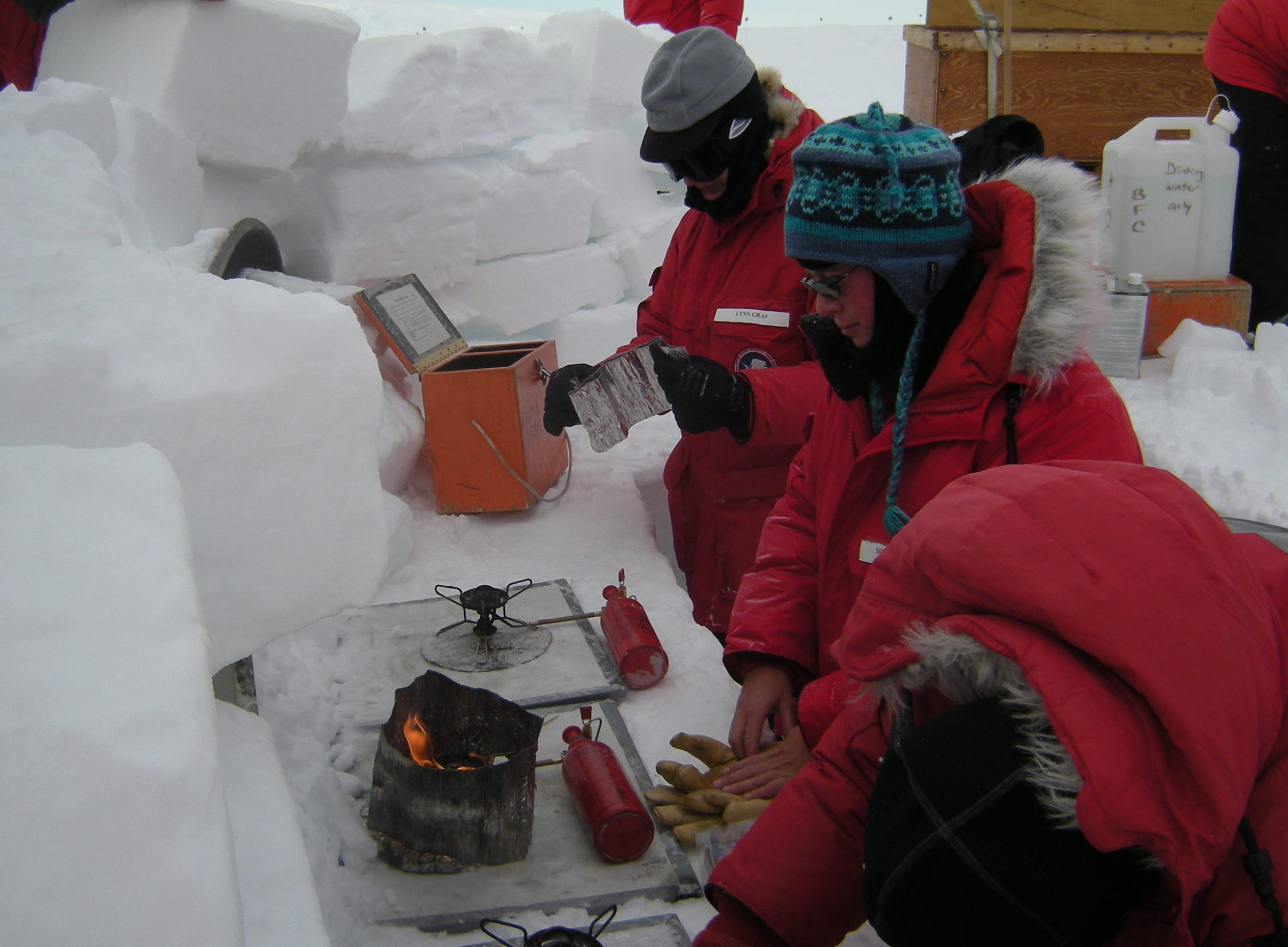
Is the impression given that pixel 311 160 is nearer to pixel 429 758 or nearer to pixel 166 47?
pixel 166 47

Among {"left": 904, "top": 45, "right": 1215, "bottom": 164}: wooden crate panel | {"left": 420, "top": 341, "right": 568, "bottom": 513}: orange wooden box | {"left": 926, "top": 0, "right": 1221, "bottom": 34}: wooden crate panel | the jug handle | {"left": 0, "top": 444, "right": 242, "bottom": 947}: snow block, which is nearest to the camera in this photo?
{"left": 0, "top": 444, "right": 242, "bottom": 947}: snow block

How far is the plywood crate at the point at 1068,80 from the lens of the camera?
5.95 metres

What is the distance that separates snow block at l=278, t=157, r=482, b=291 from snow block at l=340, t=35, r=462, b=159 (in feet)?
0.38

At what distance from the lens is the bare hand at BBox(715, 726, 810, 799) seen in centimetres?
183

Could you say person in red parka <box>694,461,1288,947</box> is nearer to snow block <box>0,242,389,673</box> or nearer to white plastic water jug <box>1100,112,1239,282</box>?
snow block <box>0,242,389,673</box>

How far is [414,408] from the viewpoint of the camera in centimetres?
425

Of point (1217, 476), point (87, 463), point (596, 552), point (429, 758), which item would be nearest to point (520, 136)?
point (596, 552)

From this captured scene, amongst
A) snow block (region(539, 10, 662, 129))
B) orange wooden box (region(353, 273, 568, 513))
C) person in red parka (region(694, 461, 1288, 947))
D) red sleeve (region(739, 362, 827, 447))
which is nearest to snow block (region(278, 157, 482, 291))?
orange wooden box (region(353, 273, 568, 513))

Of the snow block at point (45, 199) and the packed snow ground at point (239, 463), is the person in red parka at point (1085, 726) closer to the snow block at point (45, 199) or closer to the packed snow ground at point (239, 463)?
the packed snow ground at point (239, 463)

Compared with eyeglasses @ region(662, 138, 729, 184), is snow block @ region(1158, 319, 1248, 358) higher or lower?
lower

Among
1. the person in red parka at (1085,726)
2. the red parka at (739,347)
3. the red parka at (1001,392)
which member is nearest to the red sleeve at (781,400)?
the red parka at (739,347)

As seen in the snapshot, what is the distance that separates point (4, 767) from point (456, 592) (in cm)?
240

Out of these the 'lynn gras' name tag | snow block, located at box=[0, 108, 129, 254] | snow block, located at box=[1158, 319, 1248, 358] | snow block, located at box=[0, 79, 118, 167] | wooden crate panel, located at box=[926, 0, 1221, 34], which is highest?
wooden crate panel, located at box=[926, 0, 1221, 34]

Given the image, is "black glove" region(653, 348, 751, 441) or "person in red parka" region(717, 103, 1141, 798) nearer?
"person in red parka" region(717, 103, 1141, 798)
